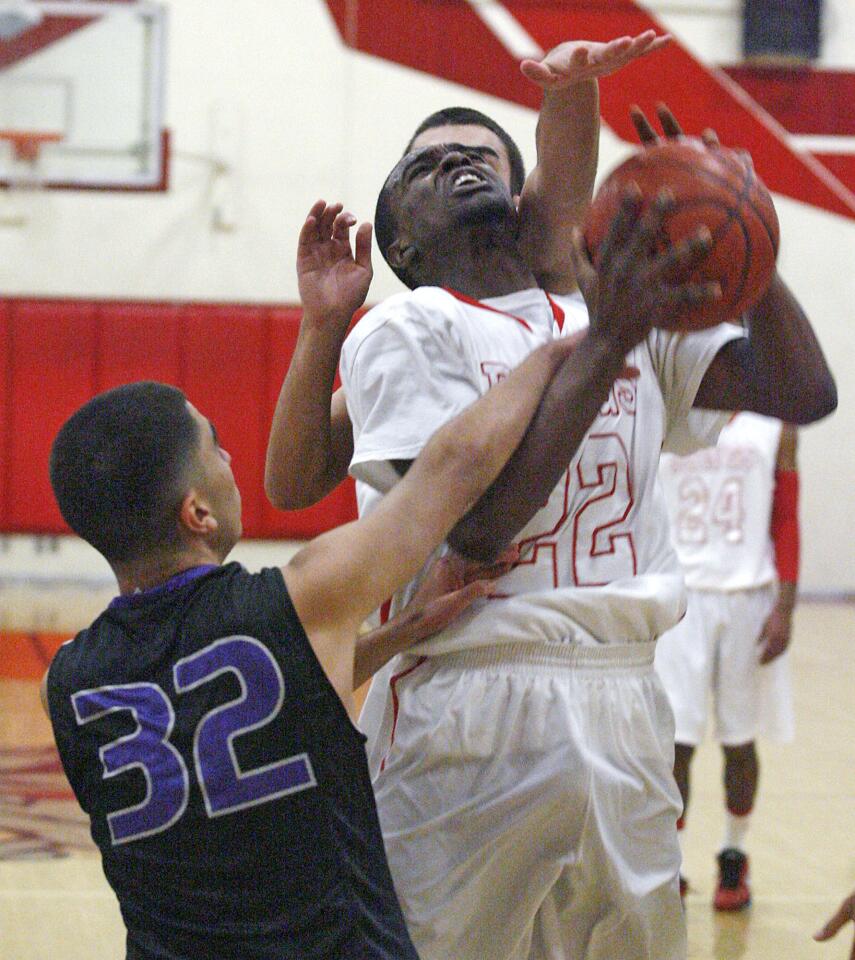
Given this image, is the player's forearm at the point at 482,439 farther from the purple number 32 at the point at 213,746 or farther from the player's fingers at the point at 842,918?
the player's fingers at the point at 842,918

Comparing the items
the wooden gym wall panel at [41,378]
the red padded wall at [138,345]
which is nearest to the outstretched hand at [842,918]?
the red padded wall at [138,345]

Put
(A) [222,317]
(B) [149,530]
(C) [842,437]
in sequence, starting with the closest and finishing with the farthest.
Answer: (B) [149,530]
(A) [222,317]
(C) [842,437]

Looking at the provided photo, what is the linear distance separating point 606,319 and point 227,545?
594mm

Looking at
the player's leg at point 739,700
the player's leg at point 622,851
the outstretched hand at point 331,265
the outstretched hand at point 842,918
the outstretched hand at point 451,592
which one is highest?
the outstretched hand at point 331,265

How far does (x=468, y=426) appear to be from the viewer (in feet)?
5.56

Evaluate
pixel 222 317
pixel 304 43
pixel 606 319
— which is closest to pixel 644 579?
pixel 606 319

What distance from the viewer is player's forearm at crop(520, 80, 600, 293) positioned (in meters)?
1.95

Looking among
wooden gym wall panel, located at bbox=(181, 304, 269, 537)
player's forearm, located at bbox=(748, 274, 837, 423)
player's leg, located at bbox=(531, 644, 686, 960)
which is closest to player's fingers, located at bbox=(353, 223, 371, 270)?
player's forearm, located at bbox=(748, 274, 837, 423)

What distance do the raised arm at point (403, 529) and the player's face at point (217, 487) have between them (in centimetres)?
15

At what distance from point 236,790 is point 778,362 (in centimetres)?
91

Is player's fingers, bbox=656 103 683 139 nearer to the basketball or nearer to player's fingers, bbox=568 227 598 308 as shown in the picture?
the basketball

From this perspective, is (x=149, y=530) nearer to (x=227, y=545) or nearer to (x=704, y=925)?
(x=227, y=545)

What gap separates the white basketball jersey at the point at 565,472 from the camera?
181 centimetres

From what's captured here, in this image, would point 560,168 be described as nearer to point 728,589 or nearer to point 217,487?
point 217,487
